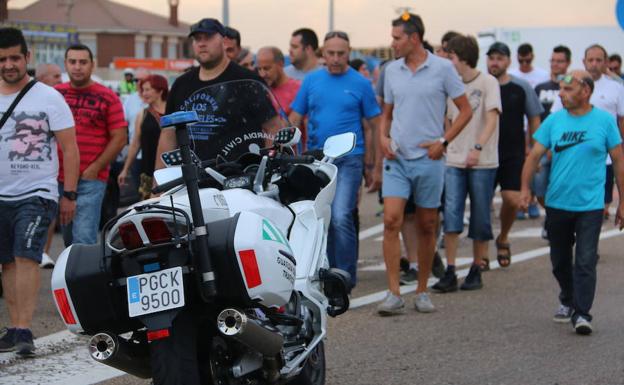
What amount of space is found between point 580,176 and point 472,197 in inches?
94.6

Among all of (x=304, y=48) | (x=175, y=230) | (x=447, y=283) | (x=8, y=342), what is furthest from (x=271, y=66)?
(x=175, y=230)

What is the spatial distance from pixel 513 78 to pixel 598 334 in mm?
3983

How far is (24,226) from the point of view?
7895 mm

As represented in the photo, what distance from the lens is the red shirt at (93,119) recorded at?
940cm

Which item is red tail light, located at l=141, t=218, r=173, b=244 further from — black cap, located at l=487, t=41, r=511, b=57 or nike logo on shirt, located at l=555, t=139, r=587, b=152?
black cap, located at l=487, t=41, r=511, b=57

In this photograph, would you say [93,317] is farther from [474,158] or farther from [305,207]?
[474,158]

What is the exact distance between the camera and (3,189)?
7969 mm

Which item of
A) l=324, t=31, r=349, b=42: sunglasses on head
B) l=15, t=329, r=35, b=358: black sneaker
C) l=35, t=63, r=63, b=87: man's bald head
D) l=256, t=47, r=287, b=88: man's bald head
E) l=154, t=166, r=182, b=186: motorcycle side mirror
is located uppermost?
l=324, t=31, r=349, b=42: sunglasses on head

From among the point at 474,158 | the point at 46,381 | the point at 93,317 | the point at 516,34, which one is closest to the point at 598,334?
the point at 474,158

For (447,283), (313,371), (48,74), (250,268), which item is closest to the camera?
(250,268)

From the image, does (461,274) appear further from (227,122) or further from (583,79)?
(227,122)

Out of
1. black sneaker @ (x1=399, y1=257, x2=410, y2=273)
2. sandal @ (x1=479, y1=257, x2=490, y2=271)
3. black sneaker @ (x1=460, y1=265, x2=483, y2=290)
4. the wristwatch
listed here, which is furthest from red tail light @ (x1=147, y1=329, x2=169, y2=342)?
sandal @ (x1=479, y1=257, x2=490, y2=271)

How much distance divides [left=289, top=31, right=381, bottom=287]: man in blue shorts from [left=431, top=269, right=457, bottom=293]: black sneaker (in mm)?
732

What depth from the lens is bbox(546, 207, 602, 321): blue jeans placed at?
27.9 feet
